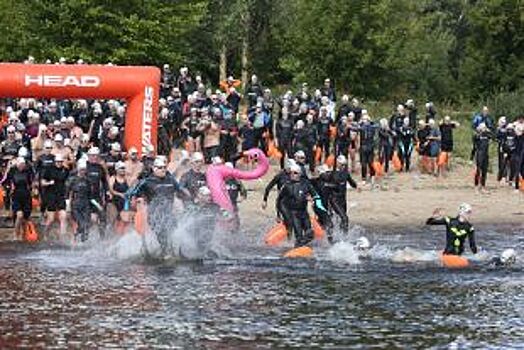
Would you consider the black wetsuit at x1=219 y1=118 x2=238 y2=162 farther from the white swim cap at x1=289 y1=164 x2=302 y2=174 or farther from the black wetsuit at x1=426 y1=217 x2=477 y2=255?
the black wetsuit at x1=426 y1=217 x2=477 y2=255

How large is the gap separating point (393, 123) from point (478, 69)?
2401 centimetres

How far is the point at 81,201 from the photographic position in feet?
64.8

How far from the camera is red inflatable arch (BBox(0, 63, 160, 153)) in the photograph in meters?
22.4

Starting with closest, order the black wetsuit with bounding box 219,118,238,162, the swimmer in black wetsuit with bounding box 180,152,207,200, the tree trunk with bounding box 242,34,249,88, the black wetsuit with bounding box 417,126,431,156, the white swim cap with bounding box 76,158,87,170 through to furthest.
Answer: the swimmer in black wetsuit with bounding box 180,152,207,200
the white swim cap with bounding box 76,158,87,170
the black wetsuit with bounding box 219,118,238,162
the black wetsuit with bounding box 417,126,431,156
the tree trunk with bounding box 242,34,249,88

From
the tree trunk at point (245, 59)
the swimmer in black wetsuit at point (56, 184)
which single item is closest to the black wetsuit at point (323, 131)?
the swimmer in black wetsuit at point (56, 184)

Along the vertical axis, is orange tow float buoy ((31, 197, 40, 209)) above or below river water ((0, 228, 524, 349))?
above

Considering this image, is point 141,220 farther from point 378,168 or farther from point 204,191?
point 378,168

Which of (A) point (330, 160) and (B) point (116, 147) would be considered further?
(A) point (330, 160)

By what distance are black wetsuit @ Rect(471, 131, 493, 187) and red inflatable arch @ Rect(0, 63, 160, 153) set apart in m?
8.37

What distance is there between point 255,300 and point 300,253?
3.92 m

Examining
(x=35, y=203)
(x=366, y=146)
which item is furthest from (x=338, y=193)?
(x=366, y=146)

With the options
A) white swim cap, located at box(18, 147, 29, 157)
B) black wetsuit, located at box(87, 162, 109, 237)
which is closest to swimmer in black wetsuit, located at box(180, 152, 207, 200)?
black wetsuit, located at box(87, 162, 109, 237)

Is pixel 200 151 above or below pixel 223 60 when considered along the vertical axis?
below

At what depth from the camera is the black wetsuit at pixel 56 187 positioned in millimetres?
20266
